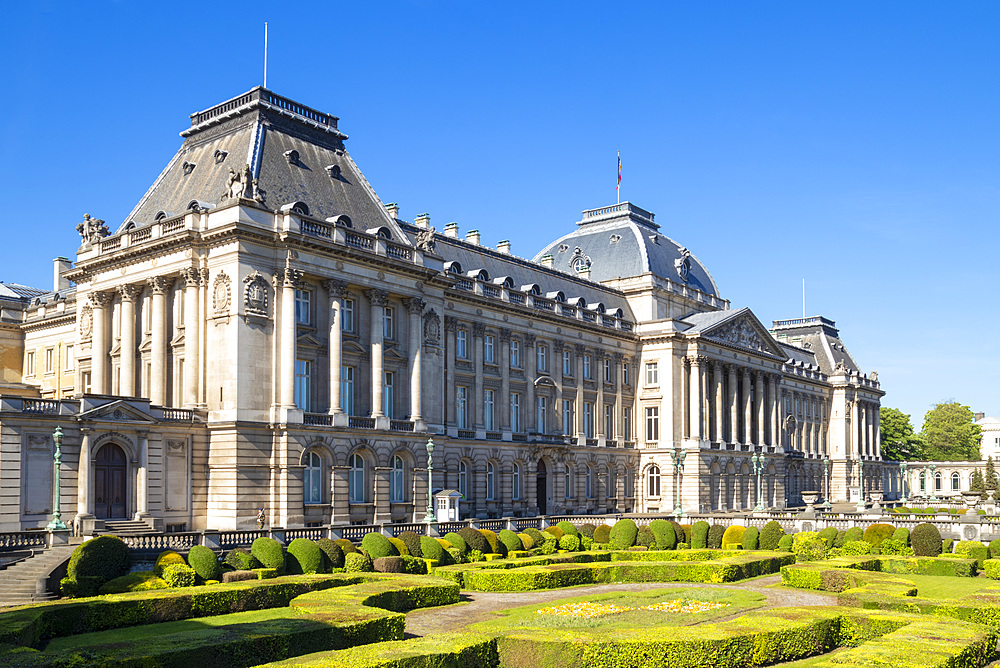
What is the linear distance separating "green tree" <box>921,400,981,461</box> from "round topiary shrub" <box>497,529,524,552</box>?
13628 centimetres

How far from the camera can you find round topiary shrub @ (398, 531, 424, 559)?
4459 centimetres

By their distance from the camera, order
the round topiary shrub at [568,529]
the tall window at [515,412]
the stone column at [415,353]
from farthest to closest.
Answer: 1. the tall window at [515,412]
2. the stone column at [415,353]
3. the round topiary shrub at [568,529]

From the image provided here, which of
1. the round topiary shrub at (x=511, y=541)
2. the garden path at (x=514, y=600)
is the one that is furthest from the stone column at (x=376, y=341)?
the garden path at (x=514, y=600)

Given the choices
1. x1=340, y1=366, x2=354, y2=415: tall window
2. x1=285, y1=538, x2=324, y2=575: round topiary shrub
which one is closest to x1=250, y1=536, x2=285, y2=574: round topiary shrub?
x1=285, y1=538, x2=324, y2=575: round topiary shrub

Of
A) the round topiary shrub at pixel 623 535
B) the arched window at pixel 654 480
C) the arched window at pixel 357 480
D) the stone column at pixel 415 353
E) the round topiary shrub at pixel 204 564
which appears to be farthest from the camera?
the arched window at pixel 654 480

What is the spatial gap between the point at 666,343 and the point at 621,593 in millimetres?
51361

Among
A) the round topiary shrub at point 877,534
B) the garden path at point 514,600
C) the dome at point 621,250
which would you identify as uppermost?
the dome at point 621,250

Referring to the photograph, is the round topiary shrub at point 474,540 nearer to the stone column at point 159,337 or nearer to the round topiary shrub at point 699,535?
the round topiary shrub at point 699,535

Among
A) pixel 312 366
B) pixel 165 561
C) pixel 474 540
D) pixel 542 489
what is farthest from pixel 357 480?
pixel 542 489

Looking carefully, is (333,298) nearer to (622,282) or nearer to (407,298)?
(407,298)

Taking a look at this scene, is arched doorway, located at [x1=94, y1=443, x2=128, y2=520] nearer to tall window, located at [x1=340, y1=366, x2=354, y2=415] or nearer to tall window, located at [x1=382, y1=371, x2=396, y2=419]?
tall window, located at [x1=340, y1=366, x2=354, y2=415]

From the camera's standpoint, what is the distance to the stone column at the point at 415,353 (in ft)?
202

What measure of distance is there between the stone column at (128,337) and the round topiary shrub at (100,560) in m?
22.0

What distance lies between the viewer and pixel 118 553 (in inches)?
1444
